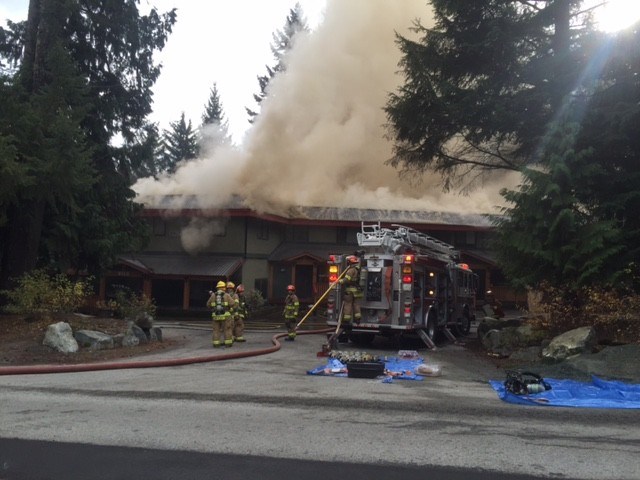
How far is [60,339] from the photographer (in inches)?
428

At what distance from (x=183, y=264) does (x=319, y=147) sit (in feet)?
26.0

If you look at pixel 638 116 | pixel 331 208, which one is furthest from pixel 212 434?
pixel 331 208

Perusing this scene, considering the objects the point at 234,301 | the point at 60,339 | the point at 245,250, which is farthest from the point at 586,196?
the point at 245,250

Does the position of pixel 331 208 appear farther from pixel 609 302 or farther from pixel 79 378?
pixel 79 378

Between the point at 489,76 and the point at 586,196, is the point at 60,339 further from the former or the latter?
the point at 489,76

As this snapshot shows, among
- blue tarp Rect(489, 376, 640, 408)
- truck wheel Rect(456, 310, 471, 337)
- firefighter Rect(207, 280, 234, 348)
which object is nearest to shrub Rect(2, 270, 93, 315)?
firefighter Rect(207, 280, 234, 348)

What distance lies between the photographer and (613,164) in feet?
40.2

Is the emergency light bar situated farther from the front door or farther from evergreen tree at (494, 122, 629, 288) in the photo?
the front door

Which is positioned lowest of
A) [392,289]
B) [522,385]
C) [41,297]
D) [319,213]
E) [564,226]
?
[522,385]

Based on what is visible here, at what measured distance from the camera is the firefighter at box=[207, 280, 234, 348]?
12.6 m

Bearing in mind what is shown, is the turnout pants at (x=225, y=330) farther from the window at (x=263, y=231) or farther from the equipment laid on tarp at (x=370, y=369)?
the window at (x=263, y=231)

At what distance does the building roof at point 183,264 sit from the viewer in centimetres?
2355

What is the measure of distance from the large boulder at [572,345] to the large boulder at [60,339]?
886cm

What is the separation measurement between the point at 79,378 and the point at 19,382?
0.83 metres
